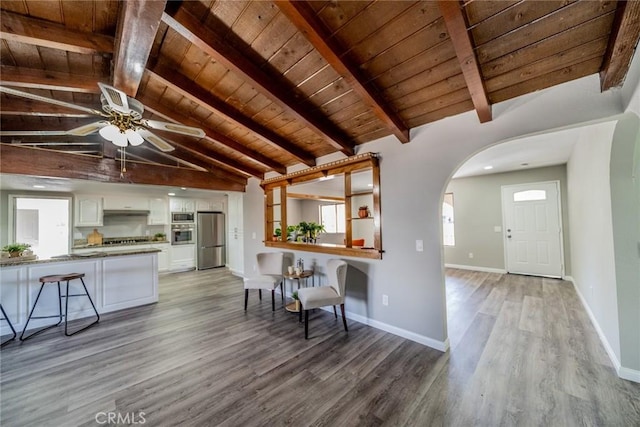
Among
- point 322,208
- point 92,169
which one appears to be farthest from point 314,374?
point 322,208

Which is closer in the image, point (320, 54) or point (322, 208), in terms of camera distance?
point (320, 54)

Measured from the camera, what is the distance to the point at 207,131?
3.32 metres

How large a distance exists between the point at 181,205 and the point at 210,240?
1.28 meters

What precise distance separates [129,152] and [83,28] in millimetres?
2774

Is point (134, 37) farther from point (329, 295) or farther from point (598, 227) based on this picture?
point (598, 227)

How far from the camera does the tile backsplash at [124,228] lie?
19.5 feet

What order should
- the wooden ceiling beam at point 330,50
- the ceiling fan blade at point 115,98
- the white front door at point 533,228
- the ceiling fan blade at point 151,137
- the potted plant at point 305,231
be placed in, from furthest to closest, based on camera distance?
the white front door at point 533,228 < the potted plant at point 305,231 < the ceiling fan blade at point 151,137 < the ceiling fan blade at point 115,98 < the wooden ceiling beam at point 330,50

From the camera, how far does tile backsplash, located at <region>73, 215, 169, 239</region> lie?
5.93 metres

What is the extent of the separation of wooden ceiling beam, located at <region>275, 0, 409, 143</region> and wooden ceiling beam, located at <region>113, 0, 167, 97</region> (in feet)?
2.56

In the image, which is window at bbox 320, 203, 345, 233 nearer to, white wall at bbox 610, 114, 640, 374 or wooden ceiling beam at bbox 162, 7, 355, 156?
wooden ceiling beam at bbox 162, 7, 355, 156

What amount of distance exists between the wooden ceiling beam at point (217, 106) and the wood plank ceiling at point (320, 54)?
0.06ft

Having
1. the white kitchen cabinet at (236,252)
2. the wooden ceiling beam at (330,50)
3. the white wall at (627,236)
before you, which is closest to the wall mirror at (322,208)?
the wooden ceiling beam at (330,50)

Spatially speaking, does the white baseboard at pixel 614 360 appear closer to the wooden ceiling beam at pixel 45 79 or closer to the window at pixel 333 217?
the wooden ceiling beam at pixel 45 79

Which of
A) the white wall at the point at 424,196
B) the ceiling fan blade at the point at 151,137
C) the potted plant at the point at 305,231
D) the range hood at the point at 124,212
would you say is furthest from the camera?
the range hood at the point at 124,212
